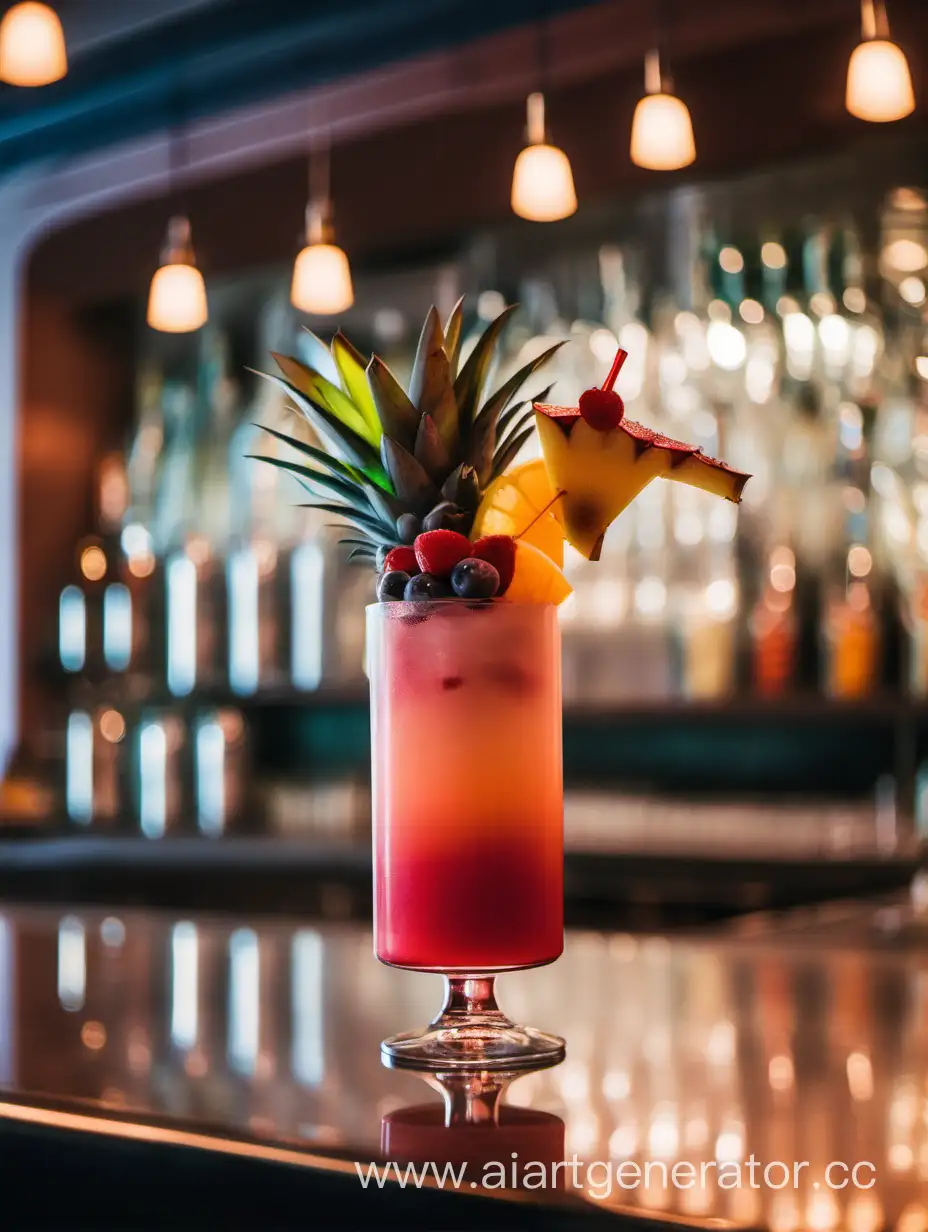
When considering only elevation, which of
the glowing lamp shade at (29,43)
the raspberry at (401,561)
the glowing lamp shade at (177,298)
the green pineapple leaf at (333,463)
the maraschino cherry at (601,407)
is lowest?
the raspberry at (401,561)

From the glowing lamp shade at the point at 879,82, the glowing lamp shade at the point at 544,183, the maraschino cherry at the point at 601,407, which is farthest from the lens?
the glowing lamp shade at the point at 544,183

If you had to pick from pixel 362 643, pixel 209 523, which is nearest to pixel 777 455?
pixel 362 643

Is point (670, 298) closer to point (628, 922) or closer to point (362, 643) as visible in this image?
point (362, 643)

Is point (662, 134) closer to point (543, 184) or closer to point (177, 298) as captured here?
point (543, 184)

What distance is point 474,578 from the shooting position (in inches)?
34.0

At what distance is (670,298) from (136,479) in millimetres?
1605

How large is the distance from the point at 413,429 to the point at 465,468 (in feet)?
0.13

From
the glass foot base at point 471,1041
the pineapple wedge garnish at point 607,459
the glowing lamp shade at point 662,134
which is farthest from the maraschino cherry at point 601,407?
the glowing lamp shade at point 662,134

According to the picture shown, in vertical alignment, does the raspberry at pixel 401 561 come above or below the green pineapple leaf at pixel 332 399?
below

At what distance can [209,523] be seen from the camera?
13.7ft

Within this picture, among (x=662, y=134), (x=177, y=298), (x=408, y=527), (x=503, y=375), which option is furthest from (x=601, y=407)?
(x=503, y=375)

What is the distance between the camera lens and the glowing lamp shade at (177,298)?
2641 mm

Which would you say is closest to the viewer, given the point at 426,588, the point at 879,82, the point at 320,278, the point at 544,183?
the point at 426,588

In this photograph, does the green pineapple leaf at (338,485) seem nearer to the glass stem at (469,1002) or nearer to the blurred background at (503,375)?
the glass stem at (469,1002)
